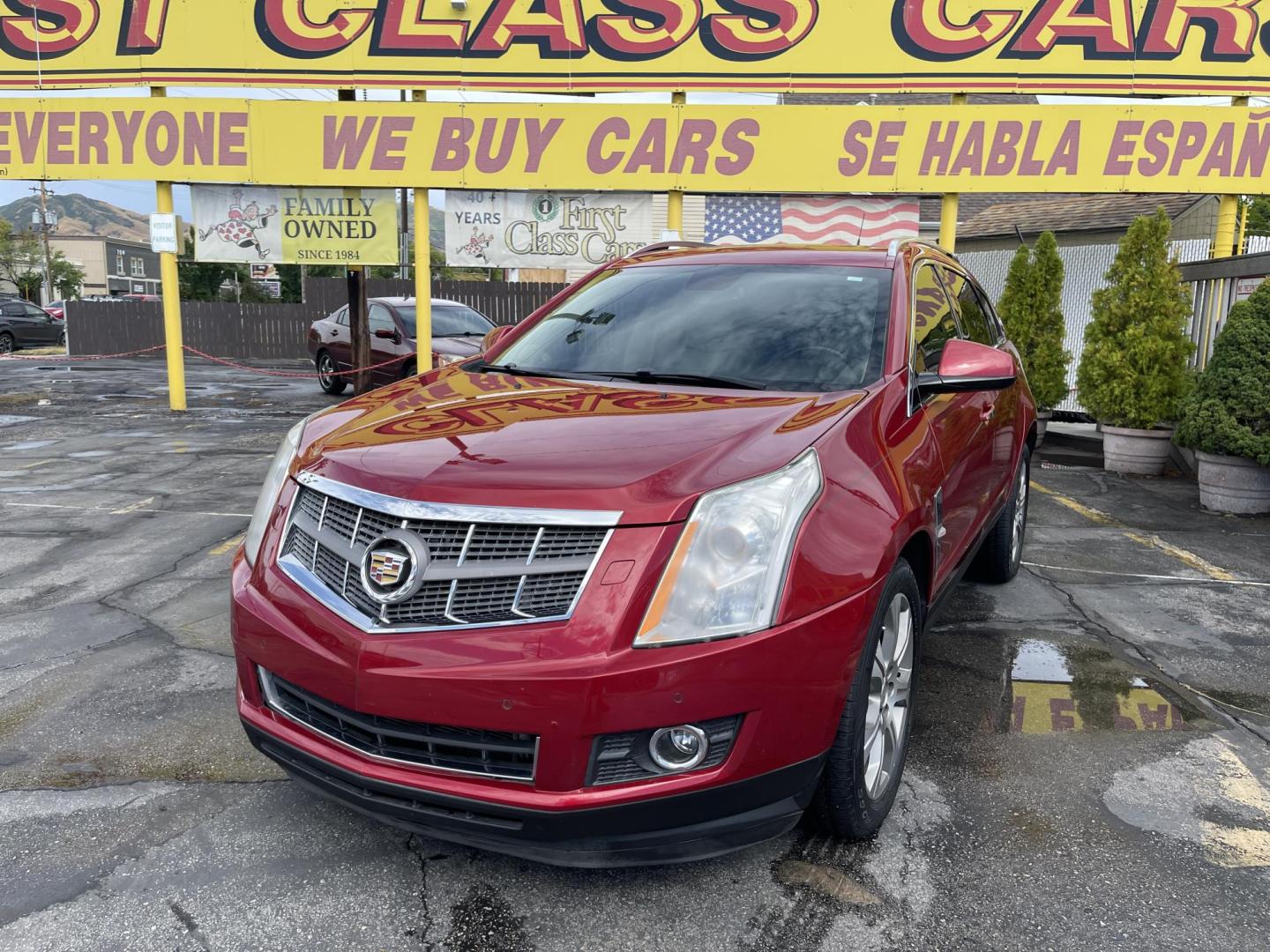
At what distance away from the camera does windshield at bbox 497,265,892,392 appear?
3221 mm

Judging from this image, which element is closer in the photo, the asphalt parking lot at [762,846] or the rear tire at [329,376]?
the asphalt parking lot at [762,846]

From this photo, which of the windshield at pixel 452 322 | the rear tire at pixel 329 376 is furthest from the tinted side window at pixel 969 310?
the rear tire at pixel 329 376

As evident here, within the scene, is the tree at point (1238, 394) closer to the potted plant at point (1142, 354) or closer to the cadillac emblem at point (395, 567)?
the potted plant at point (1142, 354)

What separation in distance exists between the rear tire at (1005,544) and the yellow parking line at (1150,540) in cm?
125

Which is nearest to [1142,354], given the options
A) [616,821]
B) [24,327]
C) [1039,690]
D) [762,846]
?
[1039,690]

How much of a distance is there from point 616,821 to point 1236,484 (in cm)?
698

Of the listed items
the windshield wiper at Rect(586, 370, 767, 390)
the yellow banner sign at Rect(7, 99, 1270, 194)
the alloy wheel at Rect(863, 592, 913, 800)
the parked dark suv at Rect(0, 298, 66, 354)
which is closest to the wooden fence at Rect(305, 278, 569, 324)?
the yellow banner sign at Rect(7, 99, 1270, 194)

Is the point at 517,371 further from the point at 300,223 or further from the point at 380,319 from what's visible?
the point at 380,319

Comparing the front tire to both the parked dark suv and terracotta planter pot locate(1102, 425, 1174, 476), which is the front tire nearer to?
terracotta planter pot locate(1102, 425, 1174, 476)

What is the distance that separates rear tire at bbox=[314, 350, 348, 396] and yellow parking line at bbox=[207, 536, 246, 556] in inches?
397

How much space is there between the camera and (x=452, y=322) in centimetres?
1429

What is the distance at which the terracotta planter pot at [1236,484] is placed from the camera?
724 centimetres

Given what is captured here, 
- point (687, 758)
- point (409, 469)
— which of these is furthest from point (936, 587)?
point (409, 469)

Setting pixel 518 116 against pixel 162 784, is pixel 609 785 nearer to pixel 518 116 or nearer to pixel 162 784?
pixel 162 784
